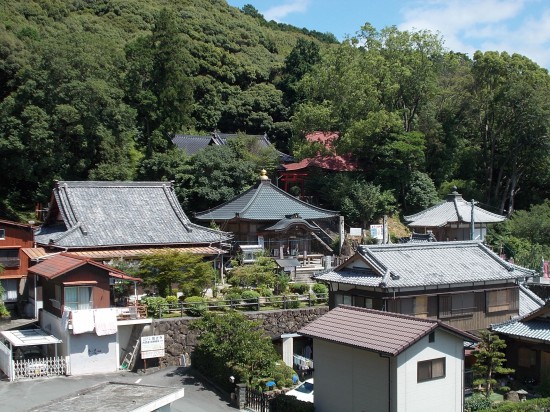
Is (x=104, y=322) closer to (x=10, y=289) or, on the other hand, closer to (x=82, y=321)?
(x=82, y=321)

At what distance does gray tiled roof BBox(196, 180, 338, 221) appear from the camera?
38875 mm

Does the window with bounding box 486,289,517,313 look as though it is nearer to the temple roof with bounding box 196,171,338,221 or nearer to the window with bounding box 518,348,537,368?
the window with bounding box 518,348,537,368

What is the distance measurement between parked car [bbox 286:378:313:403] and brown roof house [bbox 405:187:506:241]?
24147 mm

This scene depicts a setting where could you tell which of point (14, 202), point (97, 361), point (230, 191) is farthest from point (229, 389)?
point (14, 202)

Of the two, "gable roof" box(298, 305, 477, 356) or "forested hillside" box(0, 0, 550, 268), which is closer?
"gable roof" box(298, 305, 477, 356)

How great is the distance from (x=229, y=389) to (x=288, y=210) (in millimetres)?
18564

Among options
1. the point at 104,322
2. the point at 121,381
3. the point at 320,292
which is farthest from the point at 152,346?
the point at 320,292

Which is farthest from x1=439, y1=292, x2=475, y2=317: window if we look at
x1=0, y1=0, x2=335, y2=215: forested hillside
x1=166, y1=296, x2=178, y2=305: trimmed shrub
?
x1=0, y1=0, x2=335, y2=215: forested hillside

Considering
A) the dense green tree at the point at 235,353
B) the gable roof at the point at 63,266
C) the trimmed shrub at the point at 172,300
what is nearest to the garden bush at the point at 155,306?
the trimmed shrub at the point at 172,300

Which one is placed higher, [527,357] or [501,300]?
[501,300]

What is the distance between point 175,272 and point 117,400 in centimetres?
1554

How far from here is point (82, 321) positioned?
24.9 meters

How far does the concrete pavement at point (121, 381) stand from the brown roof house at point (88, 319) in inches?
29.9

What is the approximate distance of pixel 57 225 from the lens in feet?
111
